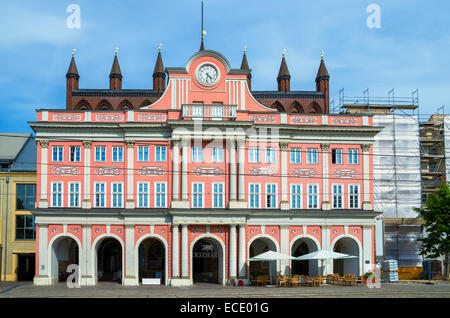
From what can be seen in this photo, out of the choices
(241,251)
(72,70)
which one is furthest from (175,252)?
(72,70)

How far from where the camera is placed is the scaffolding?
6544cm

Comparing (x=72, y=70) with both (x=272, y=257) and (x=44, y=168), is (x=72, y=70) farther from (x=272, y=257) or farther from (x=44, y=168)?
(x=272, y=257)

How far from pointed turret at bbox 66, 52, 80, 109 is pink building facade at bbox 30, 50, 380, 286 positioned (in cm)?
1667

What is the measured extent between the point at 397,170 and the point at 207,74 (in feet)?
82.9

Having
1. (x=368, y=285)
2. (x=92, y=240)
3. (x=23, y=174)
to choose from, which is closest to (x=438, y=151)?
(x=368, y=285)

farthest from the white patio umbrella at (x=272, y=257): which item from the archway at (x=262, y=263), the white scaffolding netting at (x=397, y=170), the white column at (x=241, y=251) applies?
the white scaffolding netting at (x=397, y=170)

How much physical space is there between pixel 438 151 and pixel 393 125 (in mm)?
7839

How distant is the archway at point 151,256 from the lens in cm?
5741

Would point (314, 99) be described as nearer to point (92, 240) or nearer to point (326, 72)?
point (326, 72)

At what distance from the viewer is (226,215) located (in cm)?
5147

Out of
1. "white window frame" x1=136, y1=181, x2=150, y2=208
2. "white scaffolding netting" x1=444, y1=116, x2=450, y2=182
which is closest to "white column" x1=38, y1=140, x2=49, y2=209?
"white window frame" x1=136, y1=181, x2=150, y2=208

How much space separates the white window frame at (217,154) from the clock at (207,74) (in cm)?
606

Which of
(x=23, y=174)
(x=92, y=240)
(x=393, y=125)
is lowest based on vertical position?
(x=92, y=240)

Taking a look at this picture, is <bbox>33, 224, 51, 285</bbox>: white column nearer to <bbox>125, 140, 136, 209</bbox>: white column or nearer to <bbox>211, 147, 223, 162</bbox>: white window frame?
<bbox>125, 140, 136, 209</bbox>: white column
